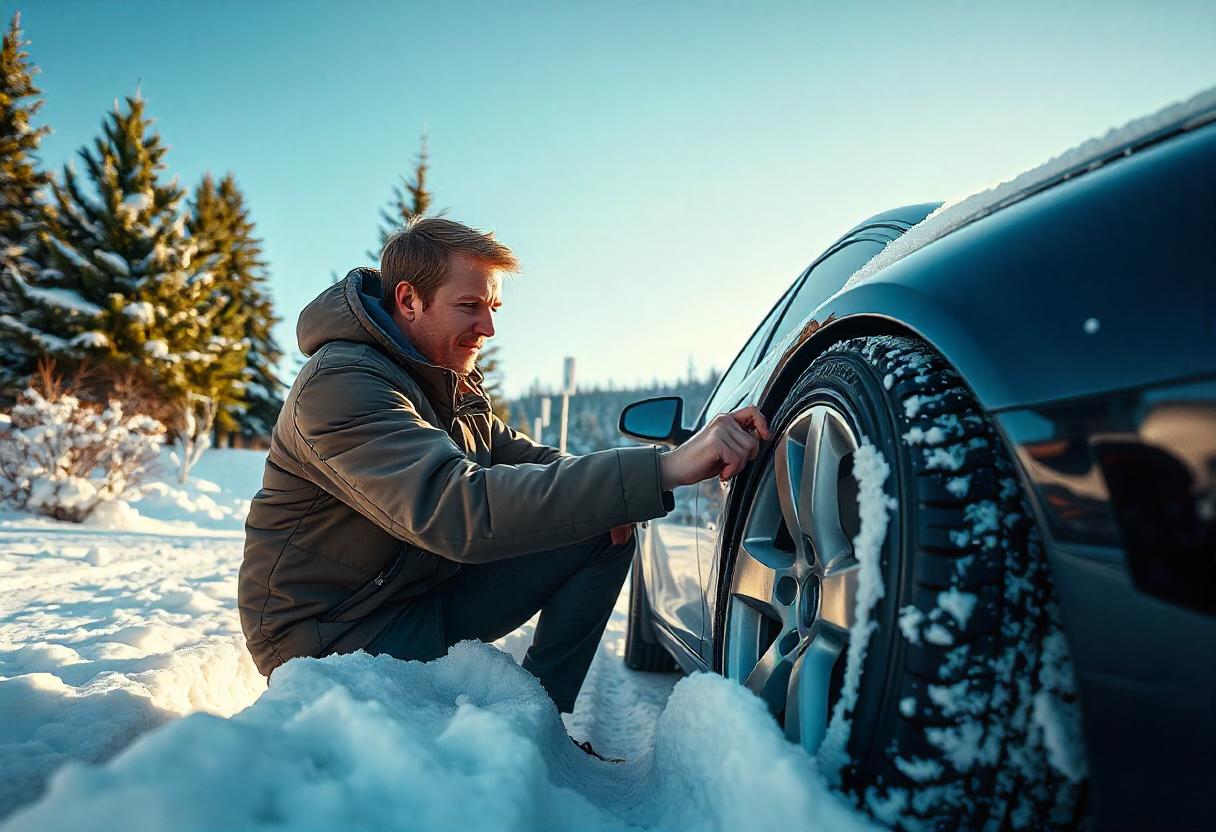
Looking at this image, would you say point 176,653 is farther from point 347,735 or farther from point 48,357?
point 48,357

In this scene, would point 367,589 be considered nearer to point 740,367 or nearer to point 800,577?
point 800,577

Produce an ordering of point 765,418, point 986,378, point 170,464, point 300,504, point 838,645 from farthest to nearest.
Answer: point 170,464 → point 300,504 → point 765,418 → point 838,645 → point 986,378

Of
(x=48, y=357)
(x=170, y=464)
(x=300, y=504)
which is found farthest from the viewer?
(x=48, y=357)

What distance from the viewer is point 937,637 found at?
2.56ft

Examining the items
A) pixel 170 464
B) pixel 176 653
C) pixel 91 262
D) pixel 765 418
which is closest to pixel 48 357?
pixel 91 262

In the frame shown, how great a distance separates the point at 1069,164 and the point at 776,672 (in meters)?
0.91

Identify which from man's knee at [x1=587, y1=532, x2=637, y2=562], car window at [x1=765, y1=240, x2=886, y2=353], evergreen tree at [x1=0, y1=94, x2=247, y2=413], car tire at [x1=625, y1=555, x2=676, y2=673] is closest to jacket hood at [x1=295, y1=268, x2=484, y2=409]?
man's knee at [x1=587, y1=532, x2=637, y2=562]

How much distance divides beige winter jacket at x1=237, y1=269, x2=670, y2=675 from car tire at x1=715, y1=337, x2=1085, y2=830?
2.01 feet

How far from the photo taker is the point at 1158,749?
604mm

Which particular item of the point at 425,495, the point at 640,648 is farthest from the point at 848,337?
the point at 640,648

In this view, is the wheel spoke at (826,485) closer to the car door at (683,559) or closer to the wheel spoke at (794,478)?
the wheel spoke at (794,478)

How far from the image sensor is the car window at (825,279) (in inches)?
68.1

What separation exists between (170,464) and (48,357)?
16.3ft

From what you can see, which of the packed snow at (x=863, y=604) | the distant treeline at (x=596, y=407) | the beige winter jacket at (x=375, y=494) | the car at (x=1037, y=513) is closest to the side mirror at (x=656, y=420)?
the beige winter jacket at (x=375, y=494)
